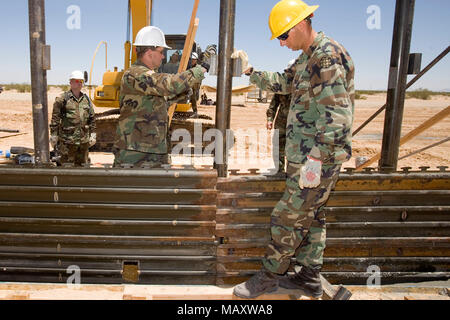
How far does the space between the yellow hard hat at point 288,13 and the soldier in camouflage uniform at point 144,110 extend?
109cm

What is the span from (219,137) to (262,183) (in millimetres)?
502

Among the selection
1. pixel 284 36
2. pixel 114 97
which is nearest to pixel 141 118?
pixel 284 36

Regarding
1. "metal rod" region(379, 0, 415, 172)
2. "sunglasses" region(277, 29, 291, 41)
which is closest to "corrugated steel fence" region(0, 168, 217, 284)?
"sunglasses" region(277, 29, 291, 41)

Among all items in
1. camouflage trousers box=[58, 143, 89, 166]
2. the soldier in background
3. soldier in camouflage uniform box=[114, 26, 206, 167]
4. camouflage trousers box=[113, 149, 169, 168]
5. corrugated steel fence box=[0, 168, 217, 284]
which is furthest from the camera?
camouflage trousers box=[58, 143, 89, 166]

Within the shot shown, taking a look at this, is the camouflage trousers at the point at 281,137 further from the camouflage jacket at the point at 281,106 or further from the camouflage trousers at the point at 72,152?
the camouflage trousers at the point at 72,152

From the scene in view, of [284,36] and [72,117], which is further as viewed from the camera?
[72,117]

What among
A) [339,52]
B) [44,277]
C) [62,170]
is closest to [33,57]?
[62,170]

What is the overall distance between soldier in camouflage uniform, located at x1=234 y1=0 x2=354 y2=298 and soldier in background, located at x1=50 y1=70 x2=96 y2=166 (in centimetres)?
434

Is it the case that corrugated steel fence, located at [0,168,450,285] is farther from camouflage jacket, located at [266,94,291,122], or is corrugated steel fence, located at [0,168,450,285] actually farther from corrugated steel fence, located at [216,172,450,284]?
camouflage jacket, located at [266,94,291,122]

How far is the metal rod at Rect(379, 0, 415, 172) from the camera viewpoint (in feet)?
9.41

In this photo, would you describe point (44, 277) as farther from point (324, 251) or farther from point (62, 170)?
point (324, 251)

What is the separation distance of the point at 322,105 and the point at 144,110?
1.78 meters

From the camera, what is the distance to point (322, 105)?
2.36m

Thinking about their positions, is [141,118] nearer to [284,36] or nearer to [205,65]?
[205,65]
